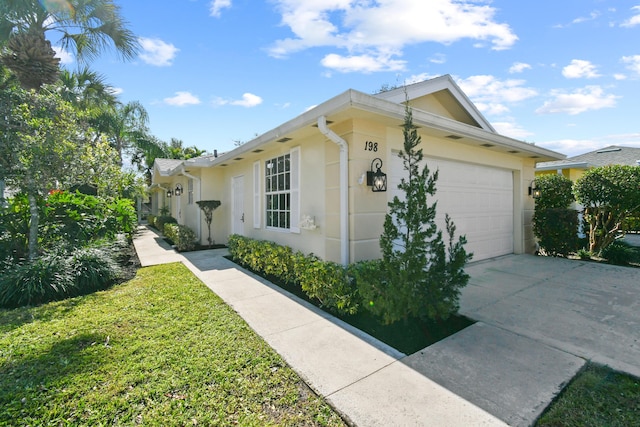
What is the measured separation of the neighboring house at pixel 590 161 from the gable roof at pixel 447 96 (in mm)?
6840

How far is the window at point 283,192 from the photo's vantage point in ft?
20.4

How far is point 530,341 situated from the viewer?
127 inches

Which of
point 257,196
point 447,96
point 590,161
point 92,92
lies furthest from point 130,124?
point 590,161

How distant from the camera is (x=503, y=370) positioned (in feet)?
8.77

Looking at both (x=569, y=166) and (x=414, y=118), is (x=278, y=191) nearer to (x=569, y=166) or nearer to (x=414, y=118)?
(x=414, y=118)

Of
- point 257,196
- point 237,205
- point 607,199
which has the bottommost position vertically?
point 237,205

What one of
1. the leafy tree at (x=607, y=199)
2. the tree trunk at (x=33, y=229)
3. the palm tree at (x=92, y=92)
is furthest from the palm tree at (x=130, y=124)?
the leafy tree at (x=607, y=199)

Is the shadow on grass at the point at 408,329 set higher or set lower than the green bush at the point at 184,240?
lower

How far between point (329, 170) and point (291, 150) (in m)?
1.53

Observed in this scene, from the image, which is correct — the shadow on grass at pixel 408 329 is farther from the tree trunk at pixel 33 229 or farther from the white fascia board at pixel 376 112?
the tree trunk at pixel 33 229

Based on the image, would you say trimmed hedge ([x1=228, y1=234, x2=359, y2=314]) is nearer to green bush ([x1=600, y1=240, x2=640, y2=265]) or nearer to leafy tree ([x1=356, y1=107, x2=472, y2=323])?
leafy tree ([x1=356, y1=107, x2=472, y2=323])

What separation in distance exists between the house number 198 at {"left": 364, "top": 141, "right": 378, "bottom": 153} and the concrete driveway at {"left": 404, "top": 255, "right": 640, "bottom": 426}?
2.79m

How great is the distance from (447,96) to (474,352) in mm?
5762

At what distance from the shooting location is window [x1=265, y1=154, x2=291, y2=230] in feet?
21.6
